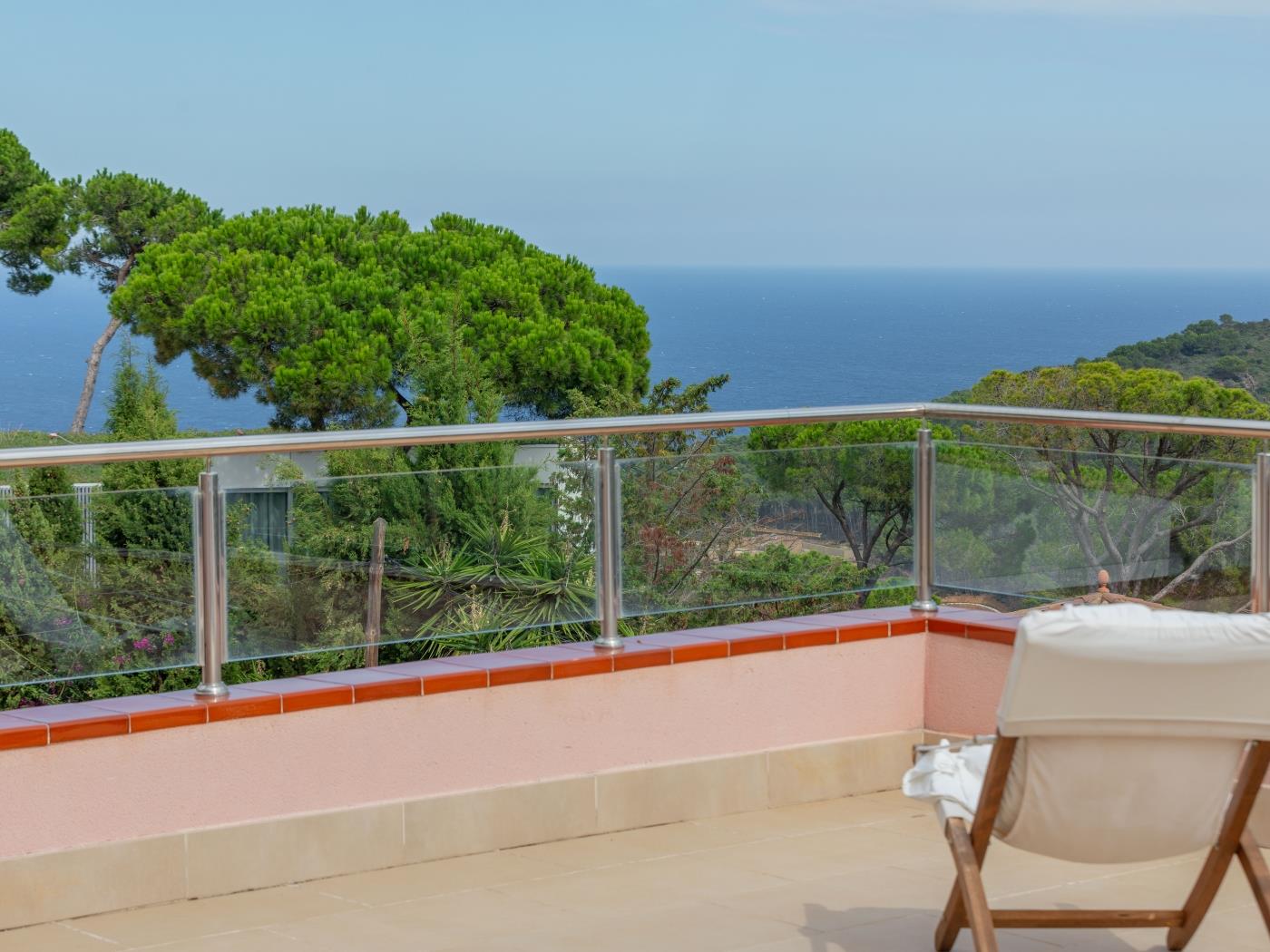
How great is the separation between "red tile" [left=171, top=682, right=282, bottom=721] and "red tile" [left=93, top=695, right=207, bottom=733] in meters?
0.03

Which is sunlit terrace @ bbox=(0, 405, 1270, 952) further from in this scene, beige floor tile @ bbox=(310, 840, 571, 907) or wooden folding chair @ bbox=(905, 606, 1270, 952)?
wooden folding chair @ bbox=(905, 606, 1270, 952)

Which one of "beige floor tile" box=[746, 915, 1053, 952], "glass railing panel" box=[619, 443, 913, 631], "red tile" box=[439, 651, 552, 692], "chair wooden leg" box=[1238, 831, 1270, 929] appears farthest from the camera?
"glass railing panel" box=[619, 443, 913, 631]

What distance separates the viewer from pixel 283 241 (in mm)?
34844

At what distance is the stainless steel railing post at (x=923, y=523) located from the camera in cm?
566

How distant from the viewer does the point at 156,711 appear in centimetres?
419

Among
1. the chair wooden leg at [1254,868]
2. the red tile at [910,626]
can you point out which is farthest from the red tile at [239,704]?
the chair wooden leg at [1254,868]

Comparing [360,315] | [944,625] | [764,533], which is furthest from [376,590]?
[360,315]

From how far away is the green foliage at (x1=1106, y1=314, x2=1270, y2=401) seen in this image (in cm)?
3897

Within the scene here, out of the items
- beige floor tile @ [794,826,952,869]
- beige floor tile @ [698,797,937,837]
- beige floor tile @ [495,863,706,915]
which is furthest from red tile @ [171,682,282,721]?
beige floor tile @ [794,826,952,869]

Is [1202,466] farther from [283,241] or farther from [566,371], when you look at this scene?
[283,241]

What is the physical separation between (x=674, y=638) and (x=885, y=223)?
94676 millimetres

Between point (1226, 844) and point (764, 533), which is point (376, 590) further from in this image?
point (1226, 844)

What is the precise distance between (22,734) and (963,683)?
10.1 ft

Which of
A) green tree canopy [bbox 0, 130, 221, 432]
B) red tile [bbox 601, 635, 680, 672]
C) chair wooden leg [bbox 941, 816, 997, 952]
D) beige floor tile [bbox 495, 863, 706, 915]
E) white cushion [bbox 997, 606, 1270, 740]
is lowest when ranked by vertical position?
beige floor tile [bbox 495, 863, 706, 915]
